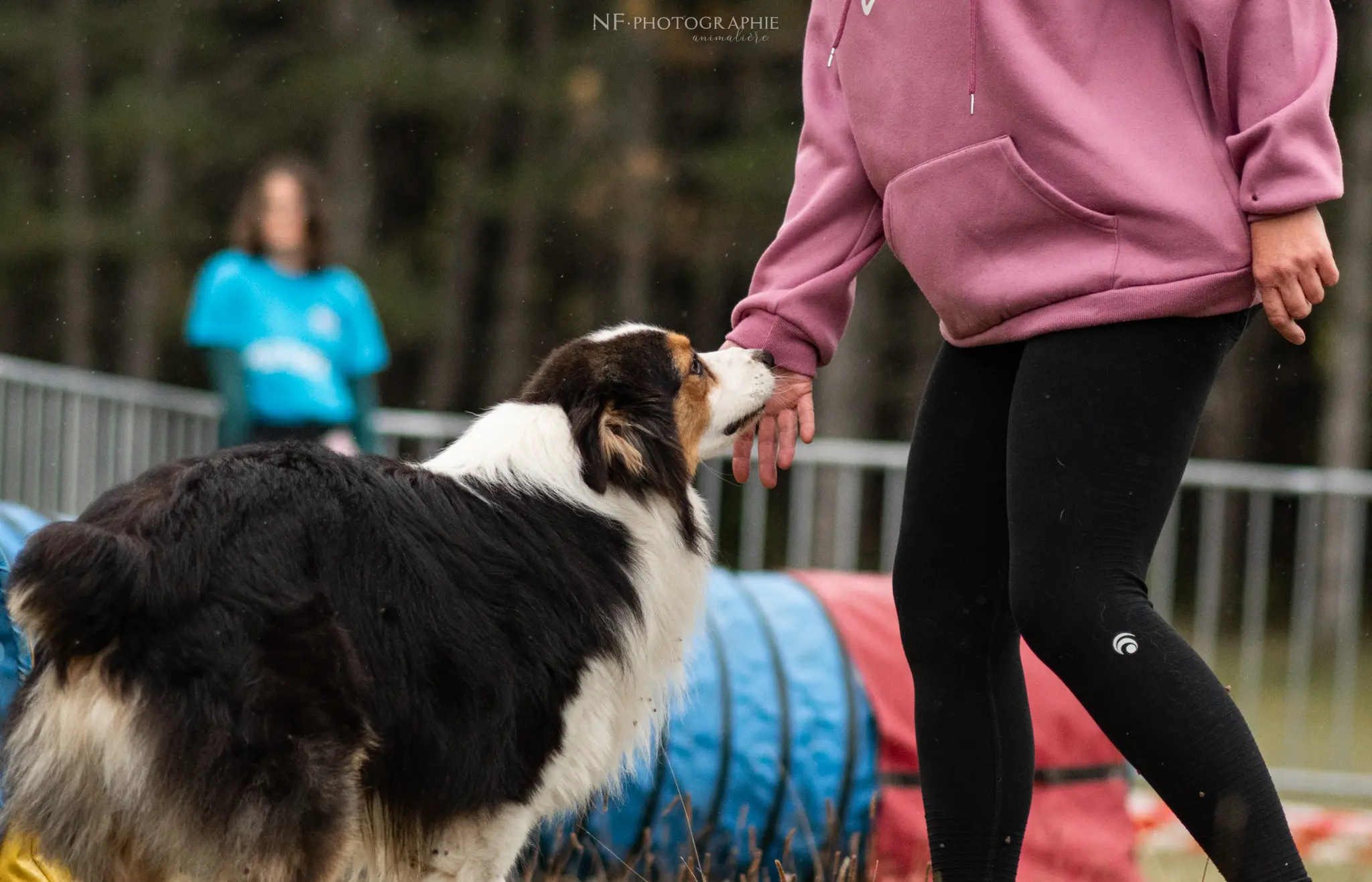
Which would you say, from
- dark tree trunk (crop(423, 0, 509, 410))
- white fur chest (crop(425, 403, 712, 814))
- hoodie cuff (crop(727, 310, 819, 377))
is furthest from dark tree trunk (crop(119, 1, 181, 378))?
hoodie cuff (crop(727, 310, 819, 377))

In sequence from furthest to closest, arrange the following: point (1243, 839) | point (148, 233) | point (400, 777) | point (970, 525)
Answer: point (148, 233)
point (400, 777)
point (970, 525)
point (1243, 839)

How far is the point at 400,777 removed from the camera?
8.90 feet

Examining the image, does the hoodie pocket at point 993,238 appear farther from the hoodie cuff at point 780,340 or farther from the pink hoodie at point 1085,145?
the hoodie cuff at point 780,340

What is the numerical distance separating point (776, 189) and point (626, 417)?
12.4m

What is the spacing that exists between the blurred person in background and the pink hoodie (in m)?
3.74

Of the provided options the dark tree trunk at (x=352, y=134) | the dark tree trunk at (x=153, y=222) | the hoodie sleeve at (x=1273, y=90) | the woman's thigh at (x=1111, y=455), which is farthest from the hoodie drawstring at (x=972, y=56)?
the dark tree trunk at (x=153, y=222)

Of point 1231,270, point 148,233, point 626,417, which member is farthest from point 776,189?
point 1231,270

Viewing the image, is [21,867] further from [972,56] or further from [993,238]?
[972,56]

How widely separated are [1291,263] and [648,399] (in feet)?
4.89

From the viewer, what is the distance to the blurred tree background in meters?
16.3

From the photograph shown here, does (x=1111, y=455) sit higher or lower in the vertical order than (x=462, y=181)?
lower

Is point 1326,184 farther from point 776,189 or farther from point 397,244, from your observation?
point 397,244

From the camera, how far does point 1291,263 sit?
2094 mm

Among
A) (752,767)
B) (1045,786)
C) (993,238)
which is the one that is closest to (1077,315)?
(993,238)
